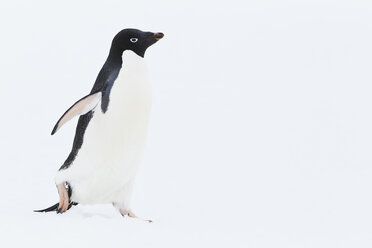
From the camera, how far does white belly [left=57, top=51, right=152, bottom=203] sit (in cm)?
351

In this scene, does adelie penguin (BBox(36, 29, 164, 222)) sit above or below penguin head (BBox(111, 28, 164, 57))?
below

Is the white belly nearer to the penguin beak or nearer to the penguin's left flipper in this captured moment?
the penguin's left flipper

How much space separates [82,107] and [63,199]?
58 cm

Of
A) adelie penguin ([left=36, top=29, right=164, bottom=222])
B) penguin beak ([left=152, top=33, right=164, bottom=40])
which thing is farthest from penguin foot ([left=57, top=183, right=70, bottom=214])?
penguin beak ([left=152, top=33, right=164, bottom=40])

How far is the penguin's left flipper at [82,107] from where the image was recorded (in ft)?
11.5

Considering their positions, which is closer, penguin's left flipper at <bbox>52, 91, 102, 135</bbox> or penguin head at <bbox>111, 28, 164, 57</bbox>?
penguin's left flipper at <bbox>52, 91, 102, 135</bbox>

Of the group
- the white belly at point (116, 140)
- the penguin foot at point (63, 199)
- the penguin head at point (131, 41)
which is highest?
the penguin head at point (131, 41)

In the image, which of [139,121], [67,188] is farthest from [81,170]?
[139,121]

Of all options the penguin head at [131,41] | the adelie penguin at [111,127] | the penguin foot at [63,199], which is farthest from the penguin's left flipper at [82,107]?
the penguin foot at [63,199]

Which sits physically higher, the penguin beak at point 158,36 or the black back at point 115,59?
the penguin beak at point 158,36

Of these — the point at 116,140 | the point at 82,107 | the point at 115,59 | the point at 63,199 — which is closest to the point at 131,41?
the point at 115,59

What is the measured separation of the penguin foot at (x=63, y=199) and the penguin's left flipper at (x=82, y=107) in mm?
429

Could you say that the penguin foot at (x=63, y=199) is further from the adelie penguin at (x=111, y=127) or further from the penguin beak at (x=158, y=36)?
the penguin beak at (x=158, y=36)

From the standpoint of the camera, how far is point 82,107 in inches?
139
